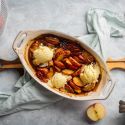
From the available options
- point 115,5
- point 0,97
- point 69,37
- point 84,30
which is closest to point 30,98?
point 0,97

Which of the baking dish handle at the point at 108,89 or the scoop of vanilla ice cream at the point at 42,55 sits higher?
the scoop of vanilla ice cream at the point at 42,55

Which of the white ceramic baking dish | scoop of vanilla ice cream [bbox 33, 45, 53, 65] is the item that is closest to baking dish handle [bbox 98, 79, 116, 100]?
the white ceramic baking dish

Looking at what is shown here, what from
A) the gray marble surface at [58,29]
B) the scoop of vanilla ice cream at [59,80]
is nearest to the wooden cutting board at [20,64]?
the gray marble surface at [58,29]

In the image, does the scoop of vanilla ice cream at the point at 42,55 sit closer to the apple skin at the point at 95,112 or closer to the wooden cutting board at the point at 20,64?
the wooden cutting board at the point at 20,64

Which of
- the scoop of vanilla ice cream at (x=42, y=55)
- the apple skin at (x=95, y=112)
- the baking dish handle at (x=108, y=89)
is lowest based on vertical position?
the apple skin at (x=95, y=112)

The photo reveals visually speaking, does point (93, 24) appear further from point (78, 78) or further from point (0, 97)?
point (0, 97)
